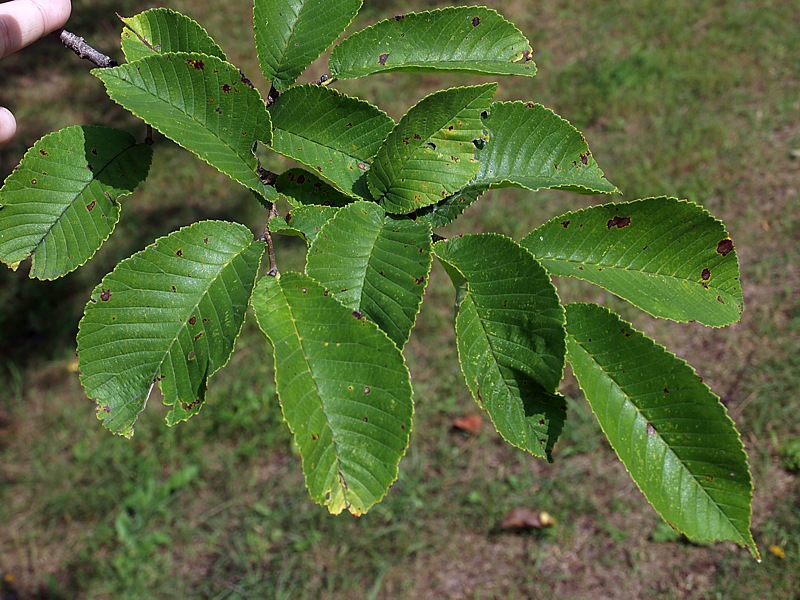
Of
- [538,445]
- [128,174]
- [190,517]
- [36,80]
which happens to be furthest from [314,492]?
[36,80]

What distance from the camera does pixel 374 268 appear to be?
96cm

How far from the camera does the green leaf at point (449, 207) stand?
1.10 meters

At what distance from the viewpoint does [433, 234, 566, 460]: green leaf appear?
92 cm

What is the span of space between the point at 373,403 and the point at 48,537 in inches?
105

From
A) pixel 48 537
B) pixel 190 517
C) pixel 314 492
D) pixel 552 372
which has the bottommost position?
pixel 48 537

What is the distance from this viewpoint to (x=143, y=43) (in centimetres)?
124

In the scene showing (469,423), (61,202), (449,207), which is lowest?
(469,423)

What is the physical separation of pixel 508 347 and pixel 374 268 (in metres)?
0.21

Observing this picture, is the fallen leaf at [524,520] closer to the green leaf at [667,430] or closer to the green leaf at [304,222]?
the green leaf at [667,430]

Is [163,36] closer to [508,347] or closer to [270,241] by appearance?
[270,241]

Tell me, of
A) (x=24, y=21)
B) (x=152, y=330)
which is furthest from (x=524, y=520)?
(x=24, y=21)

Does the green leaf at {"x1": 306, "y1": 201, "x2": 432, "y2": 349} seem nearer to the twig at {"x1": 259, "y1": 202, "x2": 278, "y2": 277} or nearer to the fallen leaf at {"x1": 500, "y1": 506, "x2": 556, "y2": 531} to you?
the twig at {"x1": 259, "y1": 202, "x2": 278, "y2": 277}

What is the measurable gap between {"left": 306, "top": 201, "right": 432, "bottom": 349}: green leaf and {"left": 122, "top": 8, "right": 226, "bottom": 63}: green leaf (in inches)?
17.8

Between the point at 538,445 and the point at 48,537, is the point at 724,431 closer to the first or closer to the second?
the point at 538,445
